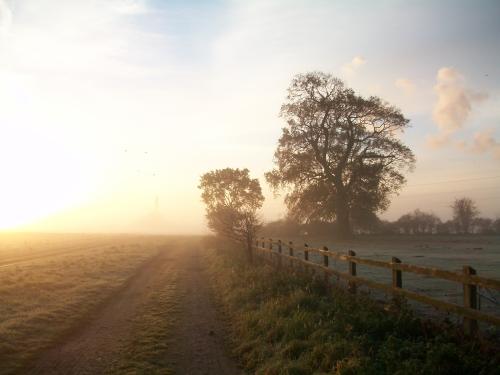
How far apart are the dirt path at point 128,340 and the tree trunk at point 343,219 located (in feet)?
86.6

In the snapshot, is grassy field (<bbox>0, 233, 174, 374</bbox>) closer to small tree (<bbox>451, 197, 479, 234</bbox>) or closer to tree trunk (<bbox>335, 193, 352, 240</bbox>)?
tree trunk (<bbox>335, 193, 352, 240</bbox>)

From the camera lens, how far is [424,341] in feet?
22.7

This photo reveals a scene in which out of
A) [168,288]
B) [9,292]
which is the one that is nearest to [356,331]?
[168,288]

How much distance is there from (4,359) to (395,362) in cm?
777

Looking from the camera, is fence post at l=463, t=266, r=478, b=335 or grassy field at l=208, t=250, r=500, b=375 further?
fence post at l=463, t=266, r=478, b=335

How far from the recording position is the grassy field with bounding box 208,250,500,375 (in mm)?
5863

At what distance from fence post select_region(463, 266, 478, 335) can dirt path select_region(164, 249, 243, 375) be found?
4.03 metres

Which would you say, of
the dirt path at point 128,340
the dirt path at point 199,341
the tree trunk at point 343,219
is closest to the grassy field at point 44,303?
the dirt path at point 128,340

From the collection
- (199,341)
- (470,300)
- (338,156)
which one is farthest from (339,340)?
(338,156)

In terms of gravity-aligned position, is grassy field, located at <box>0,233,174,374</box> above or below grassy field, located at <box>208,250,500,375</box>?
below

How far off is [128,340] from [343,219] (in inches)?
1307

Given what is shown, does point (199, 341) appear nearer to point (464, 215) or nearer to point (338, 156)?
point (338, 156)

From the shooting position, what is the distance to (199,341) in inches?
369

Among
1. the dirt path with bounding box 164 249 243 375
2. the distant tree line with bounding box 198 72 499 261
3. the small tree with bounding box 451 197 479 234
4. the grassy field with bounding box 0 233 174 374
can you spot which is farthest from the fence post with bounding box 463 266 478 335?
the small tree with bounding box 451 197 479 234
